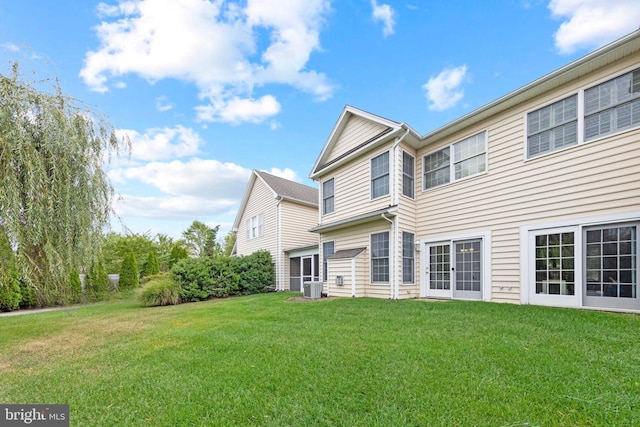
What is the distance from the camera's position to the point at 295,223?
16281 mm

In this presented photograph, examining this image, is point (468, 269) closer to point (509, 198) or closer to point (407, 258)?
point (407, 258)

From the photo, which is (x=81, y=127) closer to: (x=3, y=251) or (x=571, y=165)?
(x=3, y=251)

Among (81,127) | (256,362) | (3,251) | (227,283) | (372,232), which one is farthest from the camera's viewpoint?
(227,283)

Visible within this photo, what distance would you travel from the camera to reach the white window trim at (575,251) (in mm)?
5871

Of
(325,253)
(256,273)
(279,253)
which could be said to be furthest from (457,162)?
(256,273)

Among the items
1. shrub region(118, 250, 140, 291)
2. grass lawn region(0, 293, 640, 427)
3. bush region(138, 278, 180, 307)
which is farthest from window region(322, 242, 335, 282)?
shrub region(118, 250, 140, 291)

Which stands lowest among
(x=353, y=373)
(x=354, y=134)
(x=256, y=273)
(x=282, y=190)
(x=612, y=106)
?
(x=256, y=273)

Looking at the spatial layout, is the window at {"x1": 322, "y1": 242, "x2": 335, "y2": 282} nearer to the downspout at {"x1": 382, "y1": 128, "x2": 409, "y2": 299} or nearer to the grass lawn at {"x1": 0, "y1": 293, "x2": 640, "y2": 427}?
the downspout at {"x1": 382, "y1": 128, "x2": 409, "y2": 299}

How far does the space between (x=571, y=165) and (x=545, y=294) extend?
9.57 feet

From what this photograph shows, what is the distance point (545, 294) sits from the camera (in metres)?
6.78

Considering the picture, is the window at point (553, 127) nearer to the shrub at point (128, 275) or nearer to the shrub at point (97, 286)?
the shrub at point (97, 286)

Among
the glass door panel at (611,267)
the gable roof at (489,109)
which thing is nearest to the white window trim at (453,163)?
the gable roof at (489,109)

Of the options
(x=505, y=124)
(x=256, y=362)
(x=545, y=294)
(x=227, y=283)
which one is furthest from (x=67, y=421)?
(x=227, y=283)

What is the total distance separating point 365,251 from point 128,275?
595 inches
